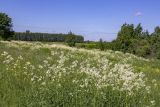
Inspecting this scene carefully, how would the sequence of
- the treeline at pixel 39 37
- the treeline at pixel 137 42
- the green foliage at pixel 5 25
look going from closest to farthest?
the treeline at pixel 137 42
the green foliage at pixel 5 25
the treeline at pixel 39 37

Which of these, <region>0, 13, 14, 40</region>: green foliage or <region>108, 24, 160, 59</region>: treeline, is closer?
<region>108, 24, 160, 59</region>: treeline

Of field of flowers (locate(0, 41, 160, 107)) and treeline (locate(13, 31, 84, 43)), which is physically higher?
field of flowers (locate(0, 41, 160, 107))

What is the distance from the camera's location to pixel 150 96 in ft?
30.1

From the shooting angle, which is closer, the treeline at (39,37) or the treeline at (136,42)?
the treeline at (136,42)

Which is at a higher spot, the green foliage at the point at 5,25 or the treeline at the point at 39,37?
the green foliage at the point at 5,25

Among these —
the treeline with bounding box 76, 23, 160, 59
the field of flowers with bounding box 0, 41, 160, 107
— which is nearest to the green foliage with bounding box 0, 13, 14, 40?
the treeline with bounding box 76, 23, 160, 59

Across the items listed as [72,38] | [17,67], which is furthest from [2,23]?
[17,67]

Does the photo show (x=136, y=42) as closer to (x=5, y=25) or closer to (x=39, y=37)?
(x=5, y=25)

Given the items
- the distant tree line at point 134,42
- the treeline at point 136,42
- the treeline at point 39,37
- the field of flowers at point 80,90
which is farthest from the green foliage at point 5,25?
the field of flowers at point 80,90

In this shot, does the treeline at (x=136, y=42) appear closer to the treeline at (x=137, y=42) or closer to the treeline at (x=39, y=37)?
the treeline at (x=137, y=42)

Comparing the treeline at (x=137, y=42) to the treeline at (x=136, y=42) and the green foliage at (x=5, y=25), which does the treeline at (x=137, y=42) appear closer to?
the treeline at (x=136, y=42)

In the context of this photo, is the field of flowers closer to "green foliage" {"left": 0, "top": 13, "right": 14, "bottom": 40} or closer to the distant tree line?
the distant tree line

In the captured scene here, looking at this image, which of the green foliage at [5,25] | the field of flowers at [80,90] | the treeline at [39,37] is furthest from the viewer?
the treeline at [39,37]

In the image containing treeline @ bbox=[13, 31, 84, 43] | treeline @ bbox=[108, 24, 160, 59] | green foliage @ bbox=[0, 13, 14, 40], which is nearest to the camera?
treeline @ bbox=[108, 24, 160, 59]
